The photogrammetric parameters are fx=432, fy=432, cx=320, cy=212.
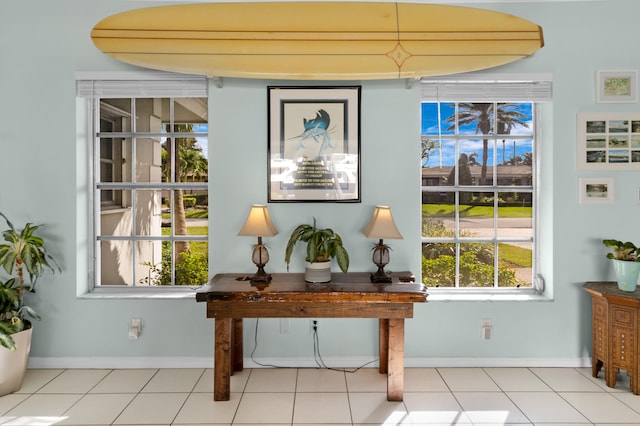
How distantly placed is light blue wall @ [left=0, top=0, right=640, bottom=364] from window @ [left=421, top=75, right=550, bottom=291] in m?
0.23

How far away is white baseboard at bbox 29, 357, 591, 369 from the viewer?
3.36 metres

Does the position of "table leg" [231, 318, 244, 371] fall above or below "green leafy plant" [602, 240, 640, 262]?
below

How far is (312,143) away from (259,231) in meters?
0.82

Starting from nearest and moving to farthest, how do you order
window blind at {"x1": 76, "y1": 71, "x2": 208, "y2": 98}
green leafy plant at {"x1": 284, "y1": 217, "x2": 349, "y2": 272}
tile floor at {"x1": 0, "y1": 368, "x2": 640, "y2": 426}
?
tile floor at {"x1": 0, "y1": 368, "x2": 640, "y2": 426}
green leafy plant at {"x1": 284, "y1": 217, "x2": 349, "y2": 272}
window blind at {"x1": 76, "y1": 71, "x2": 208, "y2": 98}

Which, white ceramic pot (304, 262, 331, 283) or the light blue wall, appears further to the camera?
the light blue wall

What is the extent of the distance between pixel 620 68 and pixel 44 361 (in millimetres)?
5003

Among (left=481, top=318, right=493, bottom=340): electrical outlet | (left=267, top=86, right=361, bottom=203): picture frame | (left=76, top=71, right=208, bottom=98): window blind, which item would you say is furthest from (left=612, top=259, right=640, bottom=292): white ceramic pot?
(left=76, top=71, right=208, bottom=98): window blind

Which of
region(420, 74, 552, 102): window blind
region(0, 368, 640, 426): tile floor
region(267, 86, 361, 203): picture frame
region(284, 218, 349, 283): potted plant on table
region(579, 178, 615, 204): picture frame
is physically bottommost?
region(0, 368, 640, 426): tile floor

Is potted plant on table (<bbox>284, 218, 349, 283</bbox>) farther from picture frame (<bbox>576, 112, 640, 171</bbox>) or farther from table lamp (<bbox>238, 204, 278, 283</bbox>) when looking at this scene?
picture frame (<bbox>576, 112, 640, 171</bbox>)

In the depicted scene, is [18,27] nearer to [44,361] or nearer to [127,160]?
[127,160]

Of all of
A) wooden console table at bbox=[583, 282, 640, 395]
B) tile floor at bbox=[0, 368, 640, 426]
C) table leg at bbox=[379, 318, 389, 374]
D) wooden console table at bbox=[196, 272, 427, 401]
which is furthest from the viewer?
table leg at bbox=[379, 318, 389, 374]

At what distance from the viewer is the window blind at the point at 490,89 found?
11.0ft

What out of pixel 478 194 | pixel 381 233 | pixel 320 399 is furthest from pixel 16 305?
pixel 478 194

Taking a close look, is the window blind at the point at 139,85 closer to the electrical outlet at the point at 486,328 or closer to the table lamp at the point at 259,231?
the table lamp at the point at 259,231
